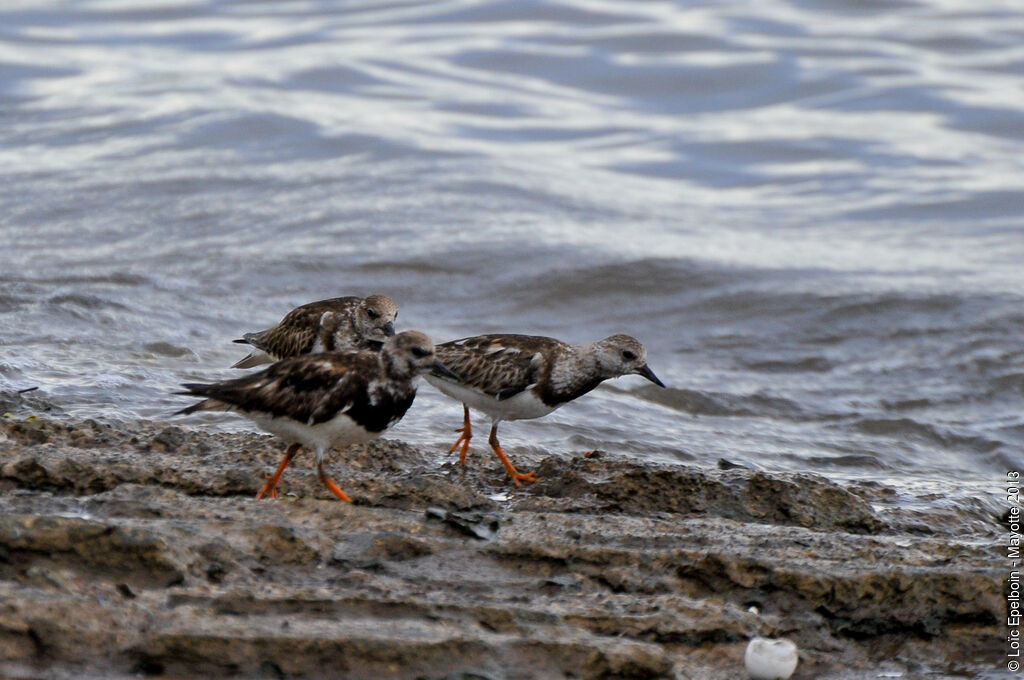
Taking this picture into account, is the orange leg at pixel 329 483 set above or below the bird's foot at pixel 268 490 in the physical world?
above

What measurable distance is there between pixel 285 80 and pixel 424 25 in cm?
347

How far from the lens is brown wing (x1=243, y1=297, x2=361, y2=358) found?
20.8ft

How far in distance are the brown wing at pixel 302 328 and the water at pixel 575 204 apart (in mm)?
501

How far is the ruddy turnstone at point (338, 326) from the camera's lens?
629 cm

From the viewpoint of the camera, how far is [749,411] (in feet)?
27.4

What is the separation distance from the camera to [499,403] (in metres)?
5.78

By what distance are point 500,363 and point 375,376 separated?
40.7 inches

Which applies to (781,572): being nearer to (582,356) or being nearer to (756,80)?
(582,356)

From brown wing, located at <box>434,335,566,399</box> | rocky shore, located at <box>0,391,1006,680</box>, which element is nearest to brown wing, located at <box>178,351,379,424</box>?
rocky shore, located at <box>0,391,1006,680</box>

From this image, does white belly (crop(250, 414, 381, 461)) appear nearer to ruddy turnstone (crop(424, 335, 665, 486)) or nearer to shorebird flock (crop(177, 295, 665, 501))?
shorebird flock (crop(177, 295, 665, 501))

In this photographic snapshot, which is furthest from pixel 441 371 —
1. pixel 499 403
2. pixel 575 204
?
pixel 575 204

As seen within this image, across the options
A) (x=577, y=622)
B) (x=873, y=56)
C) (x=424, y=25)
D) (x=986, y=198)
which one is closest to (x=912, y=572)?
(x=577, y=622)

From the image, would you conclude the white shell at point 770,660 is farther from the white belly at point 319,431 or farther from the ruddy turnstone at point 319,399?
the white belly at point 319,431

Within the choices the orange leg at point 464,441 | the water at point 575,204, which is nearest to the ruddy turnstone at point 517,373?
the orange leg at point 464,441
